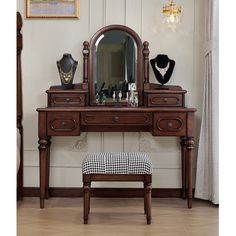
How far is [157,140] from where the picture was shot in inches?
177

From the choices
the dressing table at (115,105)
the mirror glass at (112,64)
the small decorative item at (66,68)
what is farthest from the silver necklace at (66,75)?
the mirror glass at (112,64)

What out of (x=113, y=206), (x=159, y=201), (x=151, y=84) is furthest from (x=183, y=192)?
(x=151, y=84)

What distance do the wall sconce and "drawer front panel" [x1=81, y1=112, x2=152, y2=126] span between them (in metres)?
1.02

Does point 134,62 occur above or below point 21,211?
above

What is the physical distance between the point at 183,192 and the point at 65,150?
3.79 ft

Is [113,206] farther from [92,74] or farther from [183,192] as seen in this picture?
[92,74]

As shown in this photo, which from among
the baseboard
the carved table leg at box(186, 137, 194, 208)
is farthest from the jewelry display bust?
the baseboard

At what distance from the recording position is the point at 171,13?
431cm

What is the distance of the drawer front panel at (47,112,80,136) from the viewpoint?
3.91 m

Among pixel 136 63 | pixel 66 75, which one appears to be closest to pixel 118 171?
pixel 66 75

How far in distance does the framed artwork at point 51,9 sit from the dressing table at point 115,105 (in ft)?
1.06

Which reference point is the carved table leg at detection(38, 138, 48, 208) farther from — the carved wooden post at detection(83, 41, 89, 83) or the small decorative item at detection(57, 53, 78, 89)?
the carved wooden post at detection(83, 41, 89, 83)

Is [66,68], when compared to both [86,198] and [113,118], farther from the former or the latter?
[86,198]
